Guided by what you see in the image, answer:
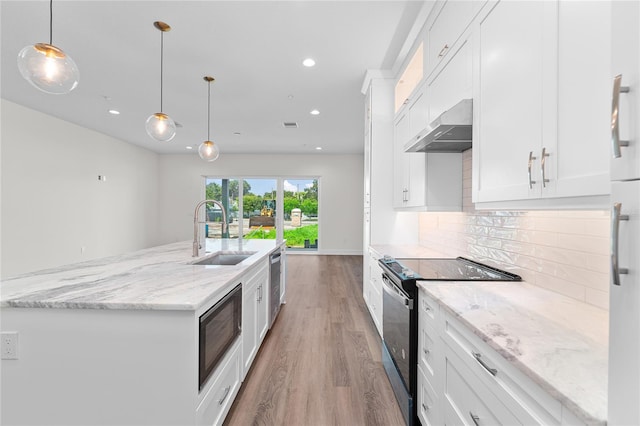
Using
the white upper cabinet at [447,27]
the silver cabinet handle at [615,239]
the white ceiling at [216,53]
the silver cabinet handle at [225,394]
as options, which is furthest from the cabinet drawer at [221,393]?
the white ceiling at [216,53]

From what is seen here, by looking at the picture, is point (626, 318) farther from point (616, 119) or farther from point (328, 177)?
point (328, 177)

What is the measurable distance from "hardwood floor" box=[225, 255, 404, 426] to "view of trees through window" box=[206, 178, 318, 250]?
184 inches

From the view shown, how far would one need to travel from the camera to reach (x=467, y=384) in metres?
1.16

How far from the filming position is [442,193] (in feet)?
8.21

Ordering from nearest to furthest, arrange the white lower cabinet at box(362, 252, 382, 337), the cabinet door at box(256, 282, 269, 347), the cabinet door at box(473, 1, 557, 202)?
the cabinet door at box(473, 1, 557, 202) < the cabinet door at box(256, 282, 269, 347) < the white lower cabinet at box(362, 252, 382, 337)

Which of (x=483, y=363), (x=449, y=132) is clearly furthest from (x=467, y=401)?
(x=449, y=132)

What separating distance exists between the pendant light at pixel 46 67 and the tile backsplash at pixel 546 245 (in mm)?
2839

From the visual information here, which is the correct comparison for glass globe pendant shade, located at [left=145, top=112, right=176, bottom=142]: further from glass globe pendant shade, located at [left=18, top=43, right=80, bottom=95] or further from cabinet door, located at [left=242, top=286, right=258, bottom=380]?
cabinet door, located at [left=242, top=286, right=258, bottom=380]

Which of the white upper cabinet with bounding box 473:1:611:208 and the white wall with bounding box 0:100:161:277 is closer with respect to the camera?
the white upper cabinet with bounding box 473:1:611:208

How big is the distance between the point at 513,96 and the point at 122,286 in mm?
2084

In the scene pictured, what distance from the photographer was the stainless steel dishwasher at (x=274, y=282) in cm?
310

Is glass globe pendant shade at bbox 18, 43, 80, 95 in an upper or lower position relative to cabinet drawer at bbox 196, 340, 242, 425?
upper

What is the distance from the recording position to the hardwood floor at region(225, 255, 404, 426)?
1920mm

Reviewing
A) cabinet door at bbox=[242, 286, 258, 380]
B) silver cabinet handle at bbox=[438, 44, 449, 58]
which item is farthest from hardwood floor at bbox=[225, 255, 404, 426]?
silver cabinet handle at bbox=[438, 44, 449, 58]
